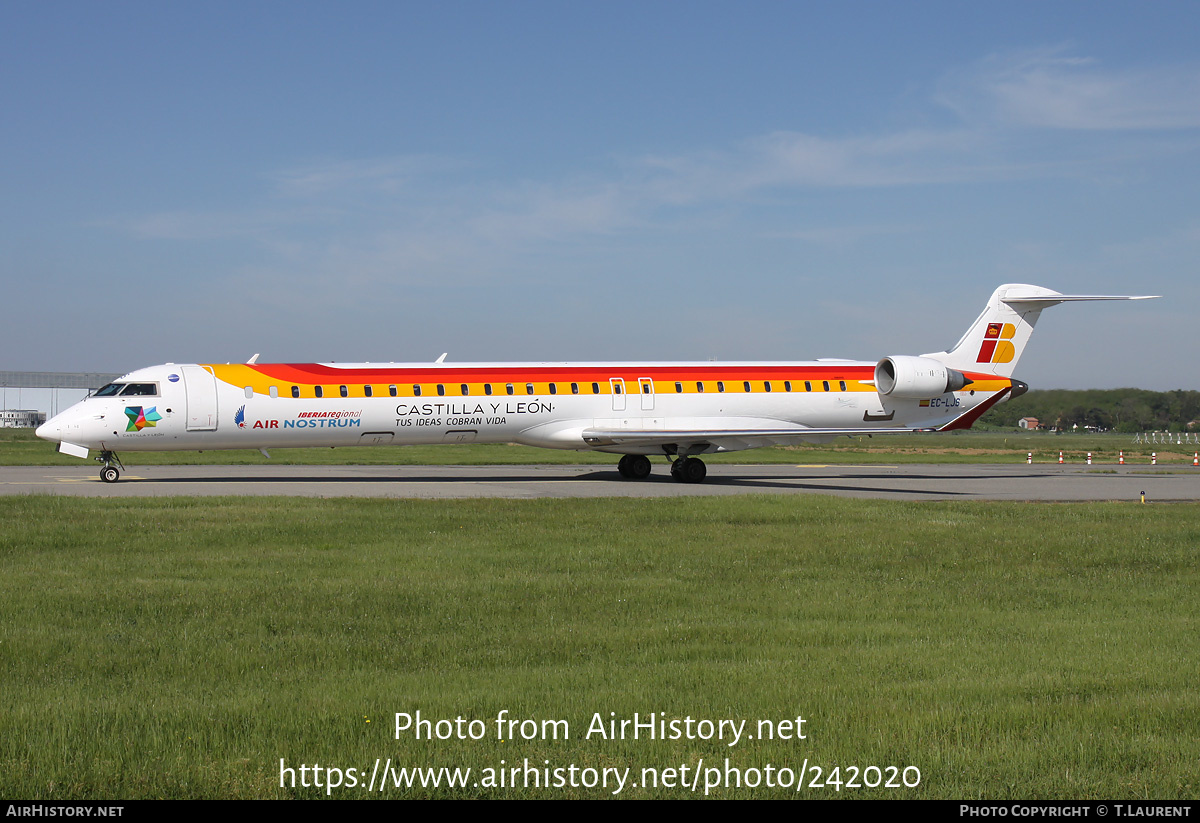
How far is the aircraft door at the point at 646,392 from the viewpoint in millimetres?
27938

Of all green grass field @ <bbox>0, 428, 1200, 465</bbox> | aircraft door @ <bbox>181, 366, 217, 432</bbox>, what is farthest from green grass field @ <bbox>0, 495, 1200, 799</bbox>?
green grass field @ <bbox>0, 428, 1200, 465</bbox>

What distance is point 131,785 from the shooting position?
5.16 metres

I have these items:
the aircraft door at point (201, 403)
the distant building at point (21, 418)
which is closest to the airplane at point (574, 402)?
the aircraft door at point (201, 403)

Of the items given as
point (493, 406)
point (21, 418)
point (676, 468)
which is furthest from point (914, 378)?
point (21, 418)

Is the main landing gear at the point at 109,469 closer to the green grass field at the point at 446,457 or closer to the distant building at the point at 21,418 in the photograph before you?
the green grass field at the point at 446,457

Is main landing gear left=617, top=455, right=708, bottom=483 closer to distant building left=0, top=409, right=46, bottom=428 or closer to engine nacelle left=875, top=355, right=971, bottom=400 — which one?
engine nacelle left=875, top=355, right=971, bottom=400

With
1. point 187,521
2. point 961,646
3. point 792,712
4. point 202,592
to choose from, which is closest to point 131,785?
point 792,712

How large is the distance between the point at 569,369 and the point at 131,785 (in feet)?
75.5

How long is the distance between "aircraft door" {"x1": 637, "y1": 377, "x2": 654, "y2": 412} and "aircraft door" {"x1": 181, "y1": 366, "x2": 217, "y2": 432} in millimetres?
10978

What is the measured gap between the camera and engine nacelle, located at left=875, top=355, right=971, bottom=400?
2878 cm

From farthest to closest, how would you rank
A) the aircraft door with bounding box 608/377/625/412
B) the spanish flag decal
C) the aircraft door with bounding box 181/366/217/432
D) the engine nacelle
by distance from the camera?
the spanish flag decal
the engine nacelle
the aircraft door with bounding box 608/377/625/412
the aircraft door with bounding box 181/366/217/432

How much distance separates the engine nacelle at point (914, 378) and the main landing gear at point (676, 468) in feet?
19.3

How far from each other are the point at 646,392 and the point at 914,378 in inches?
302
